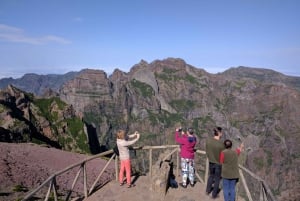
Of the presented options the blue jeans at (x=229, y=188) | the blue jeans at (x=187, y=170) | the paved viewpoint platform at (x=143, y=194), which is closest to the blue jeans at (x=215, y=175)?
the paved viewpoint platform at (x=143, y=194)

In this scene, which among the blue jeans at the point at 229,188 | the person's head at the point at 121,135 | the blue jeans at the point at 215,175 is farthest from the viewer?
the person's head at the point at 121,135

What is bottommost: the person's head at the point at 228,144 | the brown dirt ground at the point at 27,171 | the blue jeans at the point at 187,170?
the brown dirt ground at the point at 27,171

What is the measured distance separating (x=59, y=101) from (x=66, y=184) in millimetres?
72297

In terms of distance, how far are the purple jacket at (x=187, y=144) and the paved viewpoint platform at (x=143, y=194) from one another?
5.86 ft

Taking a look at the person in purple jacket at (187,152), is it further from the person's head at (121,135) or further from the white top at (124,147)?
the person's head at (121,135)

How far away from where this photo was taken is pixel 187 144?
18250 mm

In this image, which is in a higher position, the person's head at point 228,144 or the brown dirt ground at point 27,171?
the person's head at point 228,144

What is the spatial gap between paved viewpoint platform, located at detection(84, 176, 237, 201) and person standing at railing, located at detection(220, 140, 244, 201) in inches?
98.0

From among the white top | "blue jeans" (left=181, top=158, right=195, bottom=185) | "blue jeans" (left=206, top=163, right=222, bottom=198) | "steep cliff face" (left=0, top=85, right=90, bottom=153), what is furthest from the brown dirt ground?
"steep cliff face" (left=0, top=85, right=90, bottom=153)

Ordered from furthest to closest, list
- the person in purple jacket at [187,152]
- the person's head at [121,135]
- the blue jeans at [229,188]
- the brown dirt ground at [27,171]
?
the brown dirt ground at [27,171], the person in purple jacket at [187,152], the person's head at [121,135], the blue jeans at [229,188]

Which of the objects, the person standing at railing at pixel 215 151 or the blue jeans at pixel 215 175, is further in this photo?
the blue jeans at pixel 215 175

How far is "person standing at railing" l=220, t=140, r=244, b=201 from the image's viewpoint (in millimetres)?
14656

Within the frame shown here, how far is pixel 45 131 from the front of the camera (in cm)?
7988

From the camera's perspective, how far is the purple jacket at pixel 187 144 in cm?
1814
